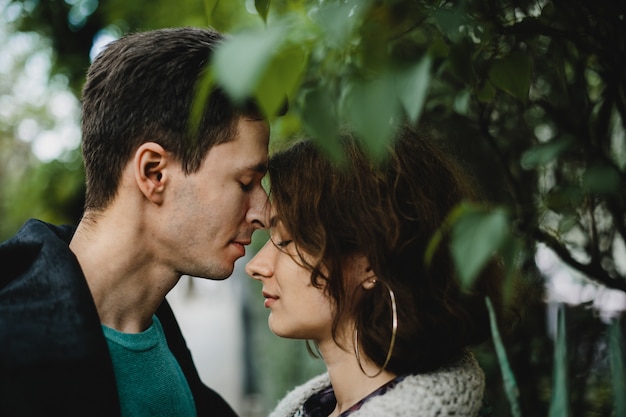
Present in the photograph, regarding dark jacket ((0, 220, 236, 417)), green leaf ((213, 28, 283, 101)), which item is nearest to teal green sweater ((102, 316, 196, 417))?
dark jacket ((0, 220, 236, 417))

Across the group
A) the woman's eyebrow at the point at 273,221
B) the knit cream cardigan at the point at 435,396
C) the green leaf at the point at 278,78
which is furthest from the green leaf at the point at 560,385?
the woman's eyebrow at the point at 273,221

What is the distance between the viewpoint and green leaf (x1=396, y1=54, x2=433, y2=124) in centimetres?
74

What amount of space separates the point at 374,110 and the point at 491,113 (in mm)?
1761

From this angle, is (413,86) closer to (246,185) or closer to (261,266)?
(261,266)

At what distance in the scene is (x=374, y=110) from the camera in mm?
672

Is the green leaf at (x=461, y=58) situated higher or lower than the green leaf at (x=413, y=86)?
lower

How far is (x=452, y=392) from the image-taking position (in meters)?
1.55

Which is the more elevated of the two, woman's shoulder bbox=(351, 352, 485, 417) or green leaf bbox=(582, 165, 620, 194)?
green leaf bbox=(582, 165, 620, 194)

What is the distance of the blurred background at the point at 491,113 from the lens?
0.75m

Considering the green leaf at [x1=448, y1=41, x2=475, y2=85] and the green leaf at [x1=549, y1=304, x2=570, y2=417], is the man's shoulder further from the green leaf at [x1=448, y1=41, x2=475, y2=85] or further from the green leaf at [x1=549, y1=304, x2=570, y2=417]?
the green leaf at [x1=549, y1=304, x2=570, y2=417]

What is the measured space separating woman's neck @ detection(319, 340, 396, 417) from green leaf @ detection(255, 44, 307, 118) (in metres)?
1.15

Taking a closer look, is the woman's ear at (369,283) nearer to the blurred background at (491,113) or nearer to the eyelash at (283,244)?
the eyelash at (283,244)

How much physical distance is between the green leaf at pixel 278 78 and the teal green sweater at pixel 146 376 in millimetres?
1386

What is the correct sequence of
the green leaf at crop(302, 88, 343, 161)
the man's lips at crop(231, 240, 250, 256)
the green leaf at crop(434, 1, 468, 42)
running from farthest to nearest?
the man's lips at crop(231, 240, 250, 256) → the green leaf at crop(434, 1, 468, 42) → the green leaf at crop(302, 88, 343, 161)
